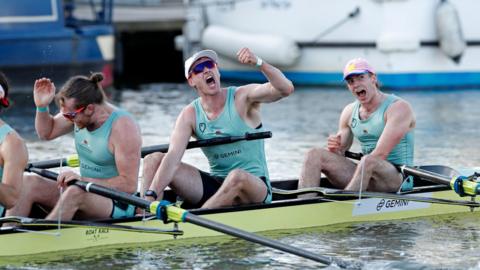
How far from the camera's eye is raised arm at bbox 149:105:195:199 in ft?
29.5

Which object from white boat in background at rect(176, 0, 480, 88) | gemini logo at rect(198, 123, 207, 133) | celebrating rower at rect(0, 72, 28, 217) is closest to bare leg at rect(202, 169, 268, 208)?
gemini logo at rect(198, 123, 207, 133)

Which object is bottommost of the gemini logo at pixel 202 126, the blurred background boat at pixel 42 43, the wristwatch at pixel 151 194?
the wristwatch at pixel 151 194

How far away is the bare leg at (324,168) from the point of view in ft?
33.0

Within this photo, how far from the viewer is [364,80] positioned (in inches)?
390

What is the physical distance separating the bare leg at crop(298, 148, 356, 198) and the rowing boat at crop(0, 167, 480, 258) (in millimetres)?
221

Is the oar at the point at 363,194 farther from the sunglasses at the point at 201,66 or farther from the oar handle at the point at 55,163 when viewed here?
the oar handle at the point at 55,163

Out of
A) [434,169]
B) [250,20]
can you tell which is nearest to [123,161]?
[434,169]

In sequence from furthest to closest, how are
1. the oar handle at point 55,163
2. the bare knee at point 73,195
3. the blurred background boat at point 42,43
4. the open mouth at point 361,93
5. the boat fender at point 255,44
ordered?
the boat fender at point 255,44 < the blurred background boat at point 42,43 < the open mouth at point 361,93 < the oar handle at point 55,163 < the bare knee at point 73,195

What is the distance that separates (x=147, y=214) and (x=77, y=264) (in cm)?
71

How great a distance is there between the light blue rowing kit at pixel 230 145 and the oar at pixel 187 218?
1237mm

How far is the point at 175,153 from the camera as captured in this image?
908 cm

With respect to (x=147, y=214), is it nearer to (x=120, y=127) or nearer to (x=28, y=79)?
(x=120, y=127)

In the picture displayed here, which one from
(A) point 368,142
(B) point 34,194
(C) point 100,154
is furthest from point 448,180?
(B) point 34,194

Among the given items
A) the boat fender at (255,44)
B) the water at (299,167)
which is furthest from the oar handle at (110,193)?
the boat fender at (255,44)
